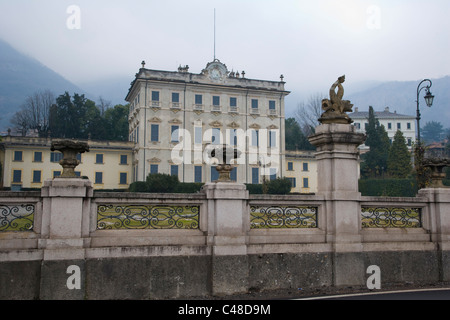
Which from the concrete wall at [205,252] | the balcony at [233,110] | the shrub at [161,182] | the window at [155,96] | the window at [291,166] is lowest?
the concrete wall at [205,252]

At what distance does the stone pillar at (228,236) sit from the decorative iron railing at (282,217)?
41 cm

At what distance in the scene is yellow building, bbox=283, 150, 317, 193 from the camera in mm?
69875

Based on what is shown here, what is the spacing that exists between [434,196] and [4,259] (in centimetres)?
983

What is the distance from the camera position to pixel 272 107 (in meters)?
68.2

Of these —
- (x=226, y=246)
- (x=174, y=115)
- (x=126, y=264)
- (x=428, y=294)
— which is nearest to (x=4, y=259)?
(x=126, y=264)

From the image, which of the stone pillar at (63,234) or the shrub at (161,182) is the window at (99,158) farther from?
the stone pillar at (63,234)

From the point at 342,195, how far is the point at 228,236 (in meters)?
2.91

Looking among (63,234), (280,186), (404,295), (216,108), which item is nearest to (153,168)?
(216,108)

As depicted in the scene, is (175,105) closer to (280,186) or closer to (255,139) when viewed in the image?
(255,139)

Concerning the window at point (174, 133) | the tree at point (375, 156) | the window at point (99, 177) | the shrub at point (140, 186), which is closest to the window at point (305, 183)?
the tree at point (375, 156)

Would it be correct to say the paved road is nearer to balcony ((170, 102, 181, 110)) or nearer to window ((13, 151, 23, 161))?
balcony ((170, 102, 181, 110))

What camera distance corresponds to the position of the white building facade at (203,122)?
61781mm

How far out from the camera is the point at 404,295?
27.1 feet

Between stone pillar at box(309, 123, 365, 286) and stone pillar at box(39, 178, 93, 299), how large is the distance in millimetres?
5353
